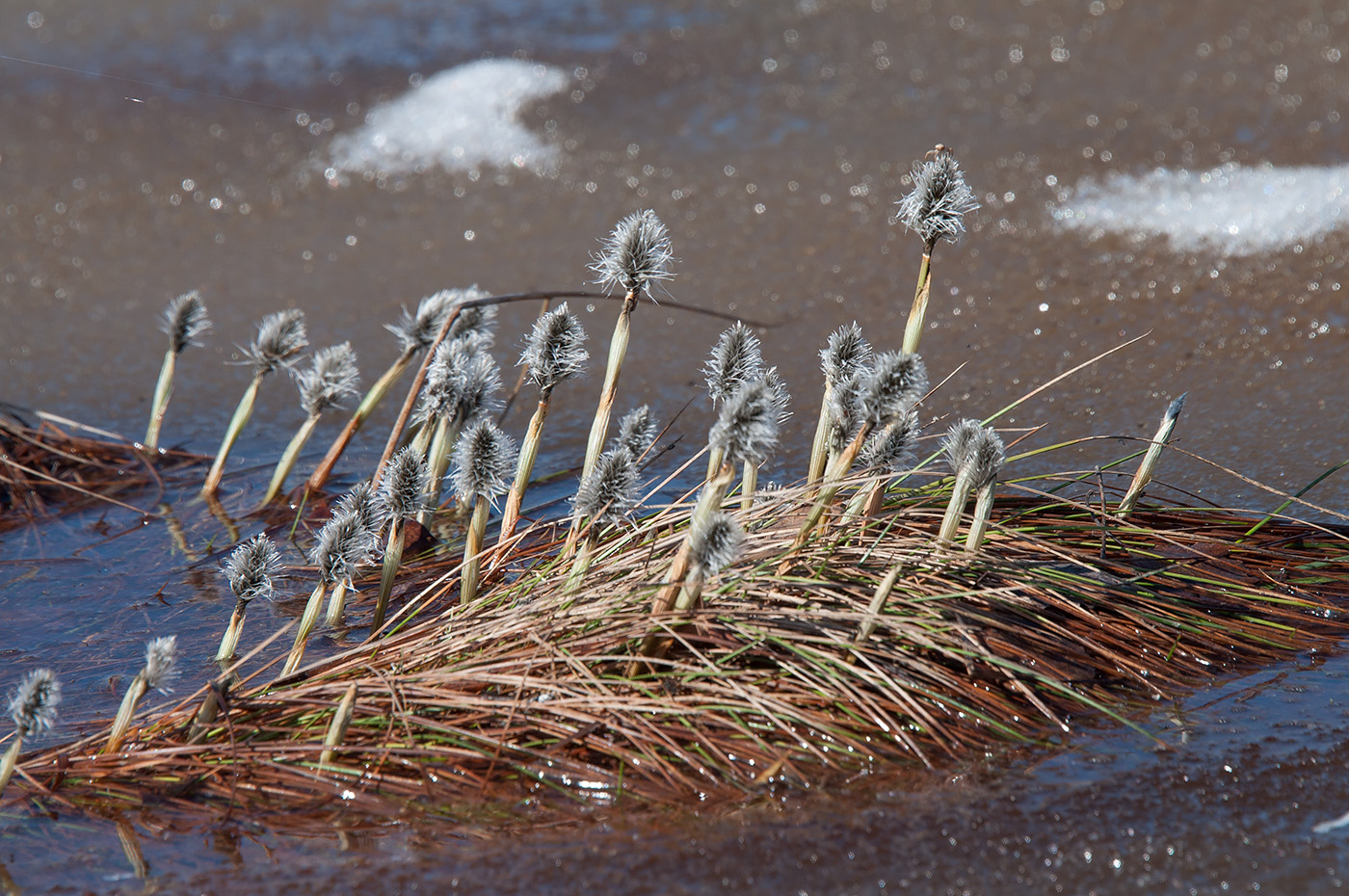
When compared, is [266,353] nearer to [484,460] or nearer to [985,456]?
[484,460]

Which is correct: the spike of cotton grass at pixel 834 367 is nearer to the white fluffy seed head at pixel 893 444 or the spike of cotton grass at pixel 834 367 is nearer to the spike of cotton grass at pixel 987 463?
the white fluffy seed head at pixel 893 444

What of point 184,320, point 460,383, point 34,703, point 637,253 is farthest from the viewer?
point 184,320

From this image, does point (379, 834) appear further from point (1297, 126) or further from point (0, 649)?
point (1297, 126)

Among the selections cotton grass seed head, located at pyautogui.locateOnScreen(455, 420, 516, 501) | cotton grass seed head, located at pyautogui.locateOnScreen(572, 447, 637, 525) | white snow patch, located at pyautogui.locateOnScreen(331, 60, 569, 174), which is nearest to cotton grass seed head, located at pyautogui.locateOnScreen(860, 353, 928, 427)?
cotton grass seed head, located at pyautogui.locateOnScreen(572, 447, 637, 525)

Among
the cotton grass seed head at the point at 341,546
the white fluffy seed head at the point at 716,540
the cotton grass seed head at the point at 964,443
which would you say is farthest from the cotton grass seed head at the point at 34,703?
the cotton grass seed head at the point at 964,443

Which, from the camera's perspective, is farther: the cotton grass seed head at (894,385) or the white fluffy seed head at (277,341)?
the white fluffy seed head at (277,341)

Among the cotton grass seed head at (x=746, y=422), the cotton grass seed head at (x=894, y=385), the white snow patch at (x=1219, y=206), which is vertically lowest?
the cotton grass seed head at (x=746, y=422)

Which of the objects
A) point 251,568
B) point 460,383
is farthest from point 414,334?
point 251,568
